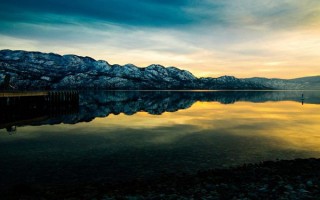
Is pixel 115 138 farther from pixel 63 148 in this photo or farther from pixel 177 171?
pixel 177 171

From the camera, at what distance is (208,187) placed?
1384 cm

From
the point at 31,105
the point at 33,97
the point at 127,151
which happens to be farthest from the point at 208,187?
the point at 33,97

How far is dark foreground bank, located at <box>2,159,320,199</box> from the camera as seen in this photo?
12656mm

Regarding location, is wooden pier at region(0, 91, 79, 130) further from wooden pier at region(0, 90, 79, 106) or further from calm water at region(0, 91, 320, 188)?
calm water at region(0, 91, 320, 188)

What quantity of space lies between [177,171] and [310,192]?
757 centimetres

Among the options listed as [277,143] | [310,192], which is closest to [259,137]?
[277,143]

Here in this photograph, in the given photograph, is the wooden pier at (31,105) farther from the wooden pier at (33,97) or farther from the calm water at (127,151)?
the calm water at (127,151)

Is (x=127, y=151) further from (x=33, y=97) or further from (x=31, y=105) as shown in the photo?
(x=33, y=97)

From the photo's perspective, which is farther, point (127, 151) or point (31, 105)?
point (31, 105)

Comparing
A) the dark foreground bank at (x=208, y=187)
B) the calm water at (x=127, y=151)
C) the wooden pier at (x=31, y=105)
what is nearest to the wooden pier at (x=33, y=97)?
the wooden pier at (x=31, y=105)

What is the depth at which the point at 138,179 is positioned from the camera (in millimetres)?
16125

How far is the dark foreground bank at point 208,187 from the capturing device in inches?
498

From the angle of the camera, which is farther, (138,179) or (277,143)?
(277,143)

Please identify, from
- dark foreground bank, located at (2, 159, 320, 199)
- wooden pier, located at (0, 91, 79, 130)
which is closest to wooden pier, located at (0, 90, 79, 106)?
wooden pier, located at (0, 91, 79, 130)
